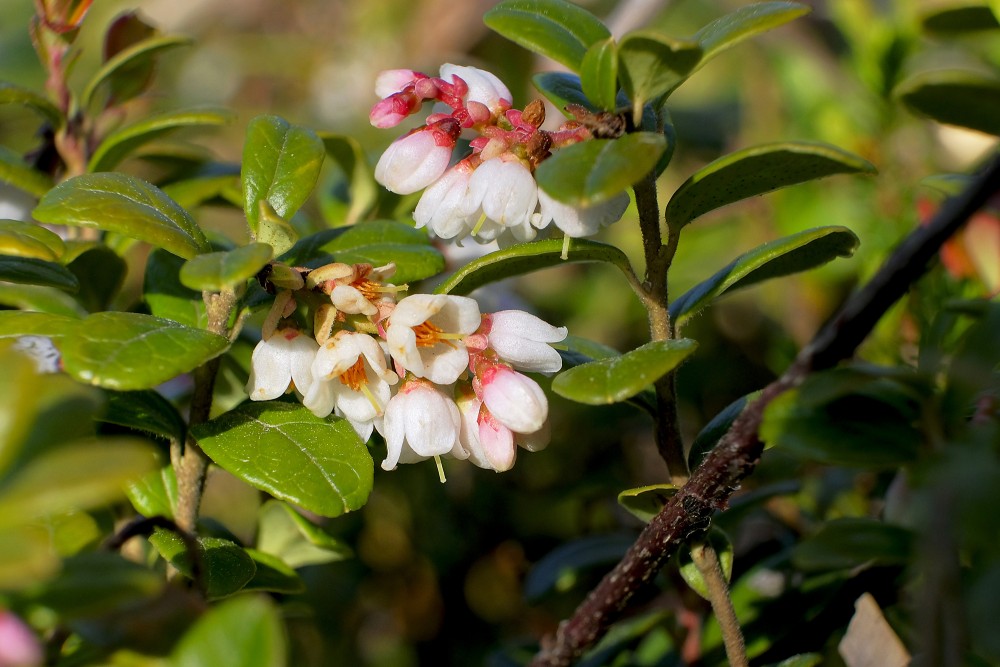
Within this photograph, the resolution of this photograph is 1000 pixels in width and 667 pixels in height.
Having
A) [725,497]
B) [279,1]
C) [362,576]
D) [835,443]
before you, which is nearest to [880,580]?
[725,497]

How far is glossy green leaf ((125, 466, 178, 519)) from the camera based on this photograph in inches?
31.0

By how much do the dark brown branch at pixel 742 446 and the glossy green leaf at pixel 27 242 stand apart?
1.58 ft

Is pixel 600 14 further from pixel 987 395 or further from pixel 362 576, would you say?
pixel 987 395

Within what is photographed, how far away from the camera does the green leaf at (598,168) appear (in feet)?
1.88

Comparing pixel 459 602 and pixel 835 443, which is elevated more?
pixel 835 443

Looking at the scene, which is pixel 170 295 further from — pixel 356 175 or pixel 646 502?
pixel 646 502

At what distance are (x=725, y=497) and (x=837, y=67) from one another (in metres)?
1.81

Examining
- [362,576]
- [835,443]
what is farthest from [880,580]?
[362,576]

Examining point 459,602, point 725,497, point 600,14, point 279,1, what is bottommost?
point 459,602

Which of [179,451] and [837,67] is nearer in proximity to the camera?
[179,451]

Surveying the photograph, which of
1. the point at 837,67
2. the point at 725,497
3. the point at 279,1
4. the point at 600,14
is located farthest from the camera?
the point at 279,1

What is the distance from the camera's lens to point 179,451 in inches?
31.6

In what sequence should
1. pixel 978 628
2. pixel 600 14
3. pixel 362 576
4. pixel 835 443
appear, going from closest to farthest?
pixel 978 628 < pixel 835 443 < pixel 362 576 < pixel 600 14

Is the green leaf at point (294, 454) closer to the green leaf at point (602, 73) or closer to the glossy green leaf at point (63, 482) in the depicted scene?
the glossy green leaf at point (63, 482)
